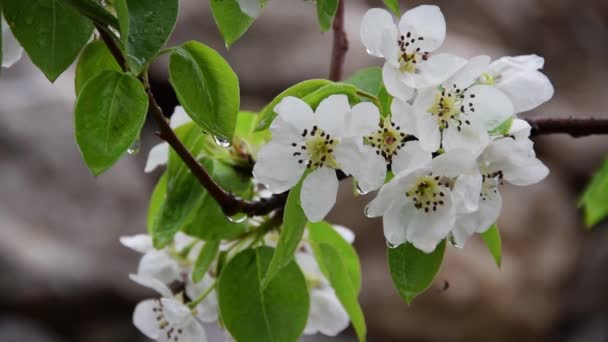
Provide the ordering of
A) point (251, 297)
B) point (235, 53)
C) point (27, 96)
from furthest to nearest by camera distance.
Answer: point (235, 53) → point (27, 96) → point (251, 297)

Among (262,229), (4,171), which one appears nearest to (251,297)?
(262,229)

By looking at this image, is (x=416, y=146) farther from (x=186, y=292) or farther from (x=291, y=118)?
(x=186, y=292)

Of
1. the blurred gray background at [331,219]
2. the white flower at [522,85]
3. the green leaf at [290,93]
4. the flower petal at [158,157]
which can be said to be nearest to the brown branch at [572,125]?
the white flower at [522,85]

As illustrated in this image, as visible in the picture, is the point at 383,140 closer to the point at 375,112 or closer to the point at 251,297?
the point at 375,112

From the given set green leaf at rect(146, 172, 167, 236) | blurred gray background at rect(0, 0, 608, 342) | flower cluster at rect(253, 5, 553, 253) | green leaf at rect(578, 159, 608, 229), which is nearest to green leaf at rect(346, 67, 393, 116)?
flower cluster at rect(253, 5, 553, 253)

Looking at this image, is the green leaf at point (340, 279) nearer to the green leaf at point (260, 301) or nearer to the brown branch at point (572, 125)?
the green leaf at point (260, 301)
